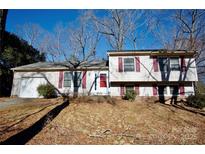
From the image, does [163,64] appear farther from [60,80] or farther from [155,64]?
[60,80]

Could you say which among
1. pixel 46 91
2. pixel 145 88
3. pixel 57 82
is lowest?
pixel 46 91

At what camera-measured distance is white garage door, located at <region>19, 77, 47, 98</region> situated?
17.8m

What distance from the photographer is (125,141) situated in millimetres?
5855

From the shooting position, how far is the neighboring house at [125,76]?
16.5 metres

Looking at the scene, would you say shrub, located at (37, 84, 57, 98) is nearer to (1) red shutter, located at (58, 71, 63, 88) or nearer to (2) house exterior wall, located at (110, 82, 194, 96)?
(1) red shutter, located at (58, 71, 63, 88)

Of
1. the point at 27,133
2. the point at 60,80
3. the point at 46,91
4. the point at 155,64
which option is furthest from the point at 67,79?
the point at 27,133

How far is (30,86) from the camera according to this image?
18031mm

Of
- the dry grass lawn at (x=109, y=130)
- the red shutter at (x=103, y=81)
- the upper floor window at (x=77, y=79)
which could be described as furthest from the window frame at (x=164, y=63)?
the dry grass lawn at (x=109, y=130)

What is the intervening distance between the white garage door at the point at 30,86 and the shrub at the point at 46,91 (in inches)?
42.9

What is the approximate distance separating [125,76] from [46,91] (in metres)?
7.76

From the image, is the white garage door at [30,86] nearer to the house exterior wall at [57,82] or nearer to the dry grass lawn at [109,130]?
the house exterior wall at [57,82]

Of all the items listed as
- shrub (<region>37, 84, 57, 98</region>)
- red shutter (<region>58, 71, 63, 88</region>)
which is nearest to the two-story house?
red shutter (<region>58, 71, 63, 88</region>)

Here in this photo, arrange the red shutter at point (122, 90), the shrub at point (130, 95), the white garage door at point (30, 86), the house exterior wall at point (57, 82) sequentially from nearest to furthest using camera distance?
the shrub at point (130, 95) → the red shutter at point (122, 90) → the house exterior wall at point (57, 82) → the white garage door at point (30, 86)

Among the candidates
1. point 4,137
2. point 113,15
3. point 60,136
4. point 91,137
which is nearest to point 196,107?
point 91,137
